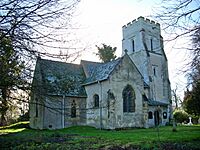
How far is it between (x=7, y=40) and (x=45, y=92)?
153 centimetres

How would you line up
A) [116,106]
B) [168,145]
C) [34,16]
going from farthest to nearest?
[116,106] < [168,145] < [34,16]

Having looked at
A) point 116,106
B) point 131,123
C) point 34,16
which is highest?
point 34,16

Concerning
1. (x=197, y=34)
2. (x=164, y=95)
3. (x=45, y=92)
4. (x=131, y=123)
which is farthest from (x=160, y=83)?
(x=45, y=92)

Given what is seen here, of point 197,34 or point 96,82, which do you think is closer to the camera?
point 197,34

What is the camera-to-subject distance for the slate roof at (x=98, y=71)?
1153 inches

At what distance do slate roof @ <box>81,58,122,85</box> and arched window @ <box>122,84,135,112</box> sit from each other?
121 inches

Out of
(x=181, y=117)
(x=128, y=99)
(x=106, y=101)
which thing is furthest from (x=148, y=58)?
(x=106, y=101)

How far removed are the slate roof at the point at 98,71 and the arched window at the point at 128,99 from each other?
3083 millimetres

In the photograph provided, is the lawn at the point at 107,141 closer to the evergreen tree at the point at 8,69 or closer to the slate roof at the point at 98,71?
the evergreen tree at the point at 8,69

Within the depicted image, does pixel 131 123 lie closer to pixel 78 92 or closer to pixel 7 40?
pixel 78 92

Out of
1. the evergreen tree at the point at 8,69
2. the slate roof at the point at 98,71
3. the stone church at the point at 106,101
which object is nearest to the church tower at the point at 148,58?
the stone church at the point at 106,101

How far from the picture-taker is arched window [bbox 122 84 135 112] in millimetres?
29805

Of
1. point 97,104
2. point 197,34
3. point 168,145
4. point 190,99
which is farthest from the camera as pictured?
point 190,99

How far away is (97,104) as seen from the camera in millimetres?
30109
